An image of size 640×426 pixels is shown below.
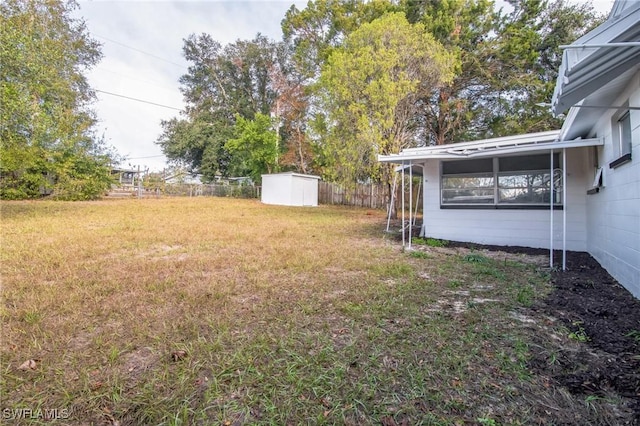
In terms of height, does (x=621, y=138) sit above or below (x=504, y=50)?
below

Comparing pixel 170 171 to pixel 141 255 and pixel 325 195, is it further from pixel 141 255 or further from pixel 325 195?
pixel 141 255

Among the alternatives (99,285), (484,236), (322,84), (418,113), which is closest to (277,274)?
(99,285)

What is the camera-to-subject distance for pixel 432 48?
35.1ft

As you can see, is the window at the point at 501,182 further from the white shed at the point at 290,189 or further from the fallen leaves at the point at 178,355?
the white shed at the point at 290,189

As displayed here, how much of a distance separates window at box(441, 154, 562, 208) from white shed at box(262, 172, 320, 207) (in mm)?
11147

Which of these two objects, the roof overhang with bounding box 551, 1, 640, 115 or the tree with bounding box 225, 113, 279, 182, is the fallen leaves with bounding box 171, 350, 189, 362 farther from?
the tree with bounding box 225, 113, 279, 182

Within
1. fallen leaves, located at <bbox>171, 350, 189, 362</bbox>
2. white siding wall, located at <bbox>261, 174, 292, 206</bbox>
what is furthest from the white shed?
fallen leaves, located at <bbox>171, 350, 189, 362</bbox>

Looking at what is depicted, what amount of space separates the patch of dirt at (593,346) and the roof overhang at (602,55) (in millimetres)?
1984

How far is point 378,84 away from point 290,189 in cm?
840

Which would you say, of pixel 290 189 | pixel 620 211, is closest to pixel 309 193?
pixel 290 189

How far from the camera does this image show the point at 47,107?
27.7 feet

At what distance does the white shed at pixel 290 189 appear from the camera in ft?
57.4

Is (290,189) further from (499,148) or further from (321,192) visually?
(499,148)

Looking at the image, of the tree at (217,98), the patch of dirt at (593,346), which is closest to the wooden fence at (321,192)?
the tree at (217,98)
